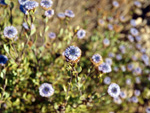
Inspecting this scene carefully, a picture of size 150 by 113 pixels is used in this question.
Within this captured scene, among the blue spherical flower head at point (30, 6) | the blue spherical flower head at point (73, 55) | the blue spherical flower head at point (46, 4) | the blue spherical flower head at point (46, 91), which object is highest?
the blue spherical flower head at point (46, 4)

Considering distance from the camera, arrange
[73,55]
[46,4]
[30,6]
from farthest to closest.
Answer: [46,4]
[30,6]
[73,55]

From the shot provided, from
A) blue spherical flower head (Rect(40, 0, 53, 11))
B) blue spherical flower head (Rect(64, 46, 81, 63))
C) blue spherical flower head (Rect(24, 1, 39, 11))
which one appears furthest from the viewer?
blue spherical flower head (Rect(40, 0, 53, 11))

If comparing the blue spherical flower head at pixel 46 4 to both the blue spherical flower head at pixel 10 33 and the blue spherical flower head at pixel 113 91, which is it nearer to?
the blue spherical flower head at pixel 10 33

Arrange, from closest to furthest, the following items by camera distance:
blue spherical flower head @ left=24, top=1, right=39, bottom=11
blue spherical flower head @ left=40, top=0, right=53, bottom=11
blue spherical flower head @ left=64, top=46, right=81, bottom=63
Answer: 1. blue spherical flower head @ left=64, top=46, right=81, bottom=63
2. blue spherical flower head @ left=24, top=1, right=39, bottom=11
3. blue spherical flower head @ left=40, top=0, right=53, bottom=11

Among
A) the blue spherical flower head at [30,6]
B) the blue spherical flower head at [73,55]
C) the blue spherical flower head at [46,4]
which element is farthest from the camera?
the blue spherical flower head at [46,4]

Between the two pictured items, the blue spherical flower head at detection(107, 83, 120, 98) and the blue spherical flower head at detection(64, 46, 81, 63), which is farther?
the blue spherical flower head at detection(107, 83, 120, 98)

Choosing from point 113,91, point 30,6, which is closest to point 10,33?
point 30,6

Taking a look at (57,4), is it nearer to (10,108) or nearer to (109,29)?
(109,29)

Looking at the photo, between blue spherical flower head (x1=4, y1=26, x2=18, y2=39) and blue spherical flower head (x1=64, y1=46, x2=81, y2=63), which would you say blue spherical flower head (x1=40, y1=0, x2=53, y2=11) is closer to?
blue spherical flower head (x1=4, y1=26, x2=18, y2=39)

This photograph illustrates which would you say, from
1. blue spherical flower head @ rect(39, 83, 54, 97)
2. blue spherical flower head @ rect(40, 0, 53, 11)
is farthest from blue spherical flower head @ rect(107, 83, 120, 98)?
blue spherical flower head @ rect(40, 0, 53, 11)

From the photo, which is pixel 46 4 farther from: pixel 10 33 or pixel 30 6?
pixel 10 33

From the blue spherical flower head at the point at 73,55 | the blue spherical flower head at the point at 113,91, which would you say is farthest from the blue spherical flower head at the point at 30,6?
the blue spherical flower head at the point at 113,91

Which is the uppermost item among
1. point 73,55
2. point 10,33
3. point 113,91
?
point 10,33

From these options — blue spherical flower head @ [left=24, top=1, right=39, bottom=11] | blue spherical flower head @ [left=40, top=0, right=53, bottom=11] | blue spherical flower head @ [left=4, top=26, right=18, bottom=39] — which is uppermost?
blue spherical flower head @ [left=40, top=0, right=53, bottom=11]
